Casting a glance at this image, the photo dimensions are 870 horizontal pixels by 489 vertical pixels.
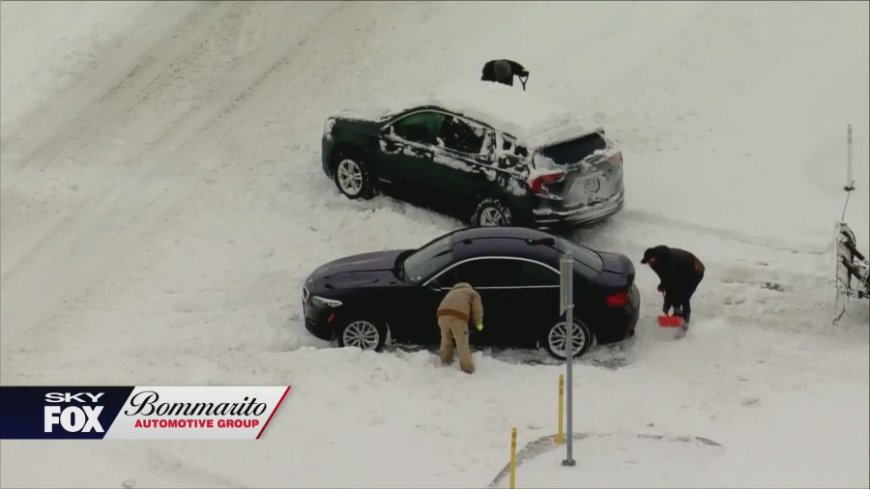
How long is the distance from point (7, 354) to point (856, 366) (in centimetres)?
1010

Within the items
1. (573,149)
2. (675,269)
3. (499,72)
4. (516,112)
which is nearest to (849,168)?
(573,149)

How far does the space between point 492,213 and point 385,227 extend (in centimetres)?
157

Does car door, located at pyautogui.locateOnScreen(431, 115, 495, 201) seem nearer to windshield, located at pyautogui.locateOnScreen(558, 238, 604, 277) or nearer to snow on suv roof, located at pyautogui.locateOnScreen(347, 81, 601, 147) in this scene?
snow on suv roof, located at pyautogui.locateOnScreen(347, 81, 601, 147)

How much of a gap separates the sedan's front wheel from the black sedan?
12mm

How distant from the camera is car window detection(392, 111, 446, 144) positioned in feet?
61.0

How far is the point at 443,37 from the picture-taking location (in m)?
24.5

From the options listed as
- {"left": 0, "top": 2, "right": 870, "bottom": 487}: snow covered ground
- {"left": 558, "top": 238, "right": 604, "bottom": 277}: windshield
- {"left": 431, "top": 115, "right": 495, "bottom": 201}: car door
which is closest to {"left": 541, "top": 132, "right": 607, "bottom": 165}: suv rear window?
{"left": 431, "top": 115, "right": 495, "bottom": 201}: car door

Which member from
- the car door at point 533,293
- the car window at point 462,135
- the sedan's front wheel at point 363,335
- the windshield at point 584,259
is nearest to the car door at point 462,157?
the car window at point 462,135

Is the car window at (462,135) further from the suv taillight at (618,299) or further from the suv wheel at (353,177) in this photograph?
the suv taillight at (618,299)

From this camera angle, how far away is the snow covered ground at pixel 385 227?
45.6 ft

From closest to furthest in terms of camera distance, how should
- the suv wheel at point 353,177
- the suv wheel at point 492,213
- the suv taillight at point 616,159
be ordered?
1. the suv wheel at point 492,213
2. the suv taillight at point 616,159
3. the suv wheel at point 353,177

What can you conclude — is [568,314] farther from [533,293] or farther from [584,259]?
[584,259]

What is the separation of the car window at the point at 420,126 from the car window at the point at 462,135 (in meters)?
0.10

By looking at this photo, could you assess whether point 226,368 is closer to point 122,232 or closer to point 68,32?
point 122,232
